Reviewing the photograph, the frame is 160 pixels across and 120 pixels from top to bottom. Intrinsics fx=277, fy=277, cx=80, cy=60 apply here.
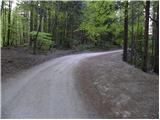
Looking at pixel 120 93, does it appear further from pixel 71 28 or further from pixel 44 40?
pixel 71 28

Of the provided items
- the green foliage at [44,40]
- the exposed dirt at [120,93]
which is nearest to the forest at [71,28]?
the green foliage at [44,40]

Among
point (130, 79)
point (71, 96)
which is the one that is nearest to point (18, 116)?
point (71, 96)

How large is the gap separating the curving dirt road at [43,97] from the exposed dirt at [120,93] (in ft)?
1.95

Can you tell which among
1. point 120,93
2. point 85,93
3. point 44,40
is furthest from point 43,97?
point 44,40

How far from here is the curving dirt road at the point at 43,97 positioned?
33.0ft

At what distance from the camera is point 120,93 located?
40.6ft

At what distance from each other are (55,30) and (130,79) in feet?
97.1

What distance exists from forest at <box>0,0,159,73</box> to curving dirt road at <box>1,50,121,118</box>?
7.35 meters

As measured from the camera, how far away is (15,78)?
15680mm

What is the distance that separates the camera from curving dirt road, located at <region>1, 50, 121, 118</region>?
396 inches

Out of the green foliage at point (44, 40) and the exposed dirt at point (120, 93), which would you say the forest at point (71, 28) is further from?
the exposed dirt at point (120, 93)

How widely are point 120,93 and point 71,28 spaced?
33.5 meters

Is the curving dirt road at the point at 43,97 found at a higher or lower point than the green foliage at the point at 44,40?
lower

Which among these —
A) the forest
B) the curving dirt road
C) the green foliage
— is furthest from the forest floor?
the green foliage
